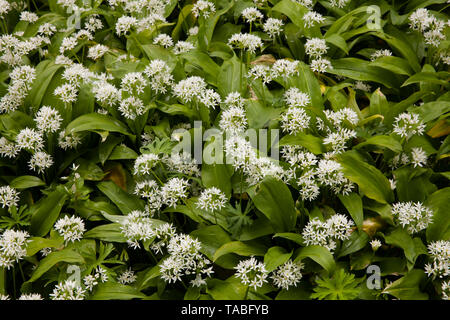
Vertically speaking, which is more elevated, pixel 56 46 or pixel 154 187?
pixel 56 46

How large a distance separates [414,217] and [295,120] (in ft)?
3.16

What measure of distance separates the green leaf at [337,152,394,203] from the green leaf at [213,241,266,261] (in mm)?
724

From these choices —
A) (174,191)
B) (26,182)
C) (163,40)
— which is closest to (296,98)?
(174,191)

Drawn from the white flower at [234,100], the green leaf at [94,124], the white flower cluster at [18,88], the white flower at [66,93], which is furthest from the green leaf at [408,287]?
the white flower cluster at [18,88]

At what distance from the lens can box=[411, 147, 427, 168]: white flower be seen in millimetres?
2992

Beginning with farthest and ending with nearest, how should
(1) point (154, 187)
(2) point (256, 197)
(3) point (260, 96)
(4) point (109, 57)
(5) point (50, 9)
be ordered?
(5) point (50, 9) < (4) point (109, 57) < (3) point (260, 96) < (1) point (154, 187) < (2) point (256, 197)

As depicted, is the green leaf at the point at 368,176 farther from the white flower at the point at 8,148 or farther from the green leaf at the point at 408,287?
the white flower at the point at 8,148

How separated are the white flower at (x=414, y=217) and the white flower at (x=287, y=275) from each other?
26.7 inches

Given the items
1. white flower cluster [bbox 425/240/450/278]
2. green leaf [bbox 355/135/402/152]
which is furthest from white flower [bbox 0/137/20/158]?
white flower cluster [bbox 425/240/450/278]

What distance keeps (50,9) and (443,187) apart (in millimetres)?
4262

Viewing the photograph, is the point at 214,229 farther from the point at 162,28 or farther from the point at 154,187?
the point at 162,28

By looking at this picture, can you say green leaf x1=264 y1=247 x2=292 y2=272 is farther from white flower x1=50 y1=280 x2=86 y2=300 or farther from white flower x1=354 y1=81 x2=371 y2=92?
white flower x1=354 y1=81 x2=371 y2=92
